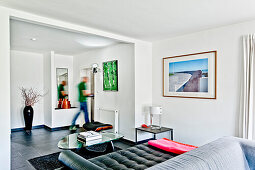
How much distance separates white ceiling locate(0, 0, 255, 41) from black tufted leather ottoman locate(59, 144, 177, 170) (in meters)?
1.91

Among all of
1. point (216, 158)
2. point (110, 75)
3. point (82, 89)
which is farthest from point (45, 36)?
point (216, 158)

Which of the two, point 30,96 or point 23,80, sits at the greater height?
point 23,80

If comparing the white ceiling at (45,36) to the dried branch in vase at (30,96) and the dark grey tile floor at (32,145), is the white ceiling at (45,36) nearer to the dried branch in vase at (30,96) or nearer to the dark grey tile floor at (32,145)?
the dried branch in vase at (30,96)

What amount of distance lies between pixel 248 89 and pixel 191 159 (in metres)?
2.08

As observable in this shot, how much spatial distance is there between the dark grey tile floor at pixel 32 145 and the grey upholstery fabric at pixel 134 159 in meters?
1.62

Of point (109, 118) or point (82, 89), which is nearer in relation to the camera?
point (109, 118)

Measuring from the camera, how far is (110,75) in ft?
16.1

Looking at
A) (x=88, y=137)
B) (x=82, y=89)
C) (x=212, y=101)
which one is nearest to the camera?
(x=88, y=137)

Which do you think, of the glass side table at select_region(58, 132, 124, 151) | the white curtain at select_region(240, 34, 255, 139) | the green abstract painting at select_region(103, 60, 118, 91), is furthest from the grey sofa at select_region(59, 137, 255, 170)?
the green abstract painting at select_region(103, 60, 118, 91)

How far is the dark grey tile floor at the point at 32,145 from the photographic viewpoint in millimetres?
3324

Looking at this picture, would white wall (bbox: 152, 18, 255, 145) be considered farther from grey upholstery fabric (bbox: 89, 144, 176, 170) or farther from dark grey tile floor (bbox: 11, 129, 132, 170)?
grey upholstery fabric (bbox: 89, 144, 176, 170)

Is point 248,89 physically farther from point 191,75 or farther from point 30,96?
point 30,96

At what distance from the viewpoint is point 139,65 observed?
14.1ft

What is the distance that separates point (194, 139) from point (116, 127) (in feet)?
6.20
